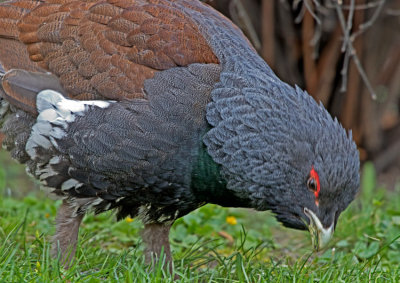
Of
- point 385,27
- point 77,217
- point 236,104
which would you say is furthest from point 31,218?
point 385,27

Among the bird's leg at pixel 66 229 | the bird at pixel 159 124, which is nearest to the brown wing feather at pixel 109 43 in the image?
the bird at pixel 159 124

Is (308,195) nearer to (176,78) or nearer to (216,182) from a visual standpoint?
(216,182)

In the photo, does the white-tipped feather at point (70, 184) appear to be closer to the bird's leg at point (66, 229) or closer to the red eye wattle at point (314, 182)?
the bird's leg at point (66, 229)

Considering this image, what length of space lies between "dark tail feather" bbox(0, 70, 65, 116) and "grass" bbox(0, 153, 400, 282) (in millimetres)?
772

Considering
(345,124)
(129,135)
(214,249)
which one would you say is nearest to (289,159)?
(129,135)

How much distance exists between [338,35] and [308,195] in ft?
13.1

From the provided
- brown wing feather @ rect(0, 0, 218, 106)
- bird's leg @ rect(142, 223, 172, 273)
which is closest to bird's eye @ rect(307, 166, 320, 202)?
brown wing feather @ rect(0, 0, 218, 106)

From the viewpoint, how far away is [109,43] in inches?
177

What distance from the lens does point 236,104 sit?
4340mm

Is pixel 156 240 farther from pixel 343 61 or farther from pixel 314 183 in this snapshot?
pixel 343 61

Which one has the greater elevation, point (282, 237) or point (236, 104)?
point (236, 104)

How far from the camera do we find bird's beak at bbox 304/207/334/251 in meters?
4.20

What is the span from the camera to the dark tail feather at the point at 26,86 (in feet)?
14.9

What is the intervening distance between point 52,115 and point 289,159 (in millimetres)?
1448
